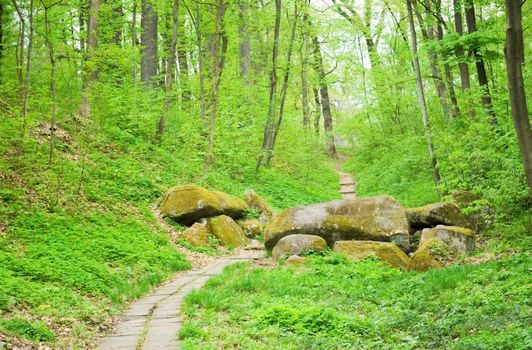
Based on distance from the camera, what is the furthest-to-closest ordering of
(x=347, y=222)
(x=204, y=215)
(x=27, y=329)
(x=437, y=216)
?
1. (x=204, y=215)
2. (x=437, y=216)
3. (x=347, y=222)
4. (x=27, y=329)

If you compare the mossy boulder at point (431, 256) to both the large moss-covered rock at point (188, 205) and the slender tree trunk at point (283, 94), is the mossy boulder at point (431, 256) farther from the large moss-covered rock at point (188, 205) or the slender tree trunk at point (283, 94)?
the slender tree trunk at point (283, 94)

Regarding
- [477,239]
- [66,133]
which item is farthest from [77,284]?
[477,239]

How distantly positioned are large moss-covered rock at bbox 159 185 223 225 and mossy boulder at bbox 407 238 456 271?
19.0 ft

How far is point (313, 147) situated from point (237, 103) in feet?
20.4

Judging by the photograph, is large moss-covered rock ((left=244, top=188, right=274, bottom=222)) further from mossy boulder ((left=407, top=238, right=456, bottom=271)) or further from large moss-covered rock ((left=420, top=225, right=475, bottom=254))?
mossy boulder ((left=407, top=238, right=456, bottom=271))

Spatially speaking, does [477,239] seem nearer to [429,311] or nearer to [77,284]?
[429,311]

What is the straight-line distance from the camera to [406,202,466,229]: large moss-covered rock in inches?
536

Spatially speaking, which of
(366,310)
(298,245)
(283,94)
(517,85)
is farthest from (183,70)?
(366,310)

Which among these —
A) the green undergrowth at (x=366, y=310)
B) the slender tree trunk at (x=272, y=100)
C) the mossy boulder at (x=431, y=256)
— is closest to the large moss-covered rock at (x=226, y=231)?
the green undergrowth at (x=366, y=310)

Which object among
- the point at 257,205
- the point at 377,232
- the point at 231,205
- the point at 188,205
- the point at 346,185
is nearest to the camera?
the point at 377,232

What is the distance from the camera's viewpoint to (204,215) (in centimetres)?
1474

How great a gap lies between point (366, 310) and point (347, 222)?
17.1 feet

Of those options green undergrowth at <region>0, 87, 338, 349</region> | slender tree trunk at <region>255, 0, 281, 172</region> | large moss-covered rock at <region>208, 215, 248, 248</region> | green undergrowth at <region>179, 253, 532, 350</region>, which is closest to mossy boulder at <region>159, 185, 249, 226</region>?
large moss-covered rock at <region>208, 215, 248, 248</region>

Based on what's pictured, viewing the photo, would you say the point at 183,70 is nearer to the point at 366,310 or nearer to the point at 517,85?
the point at 517,85
